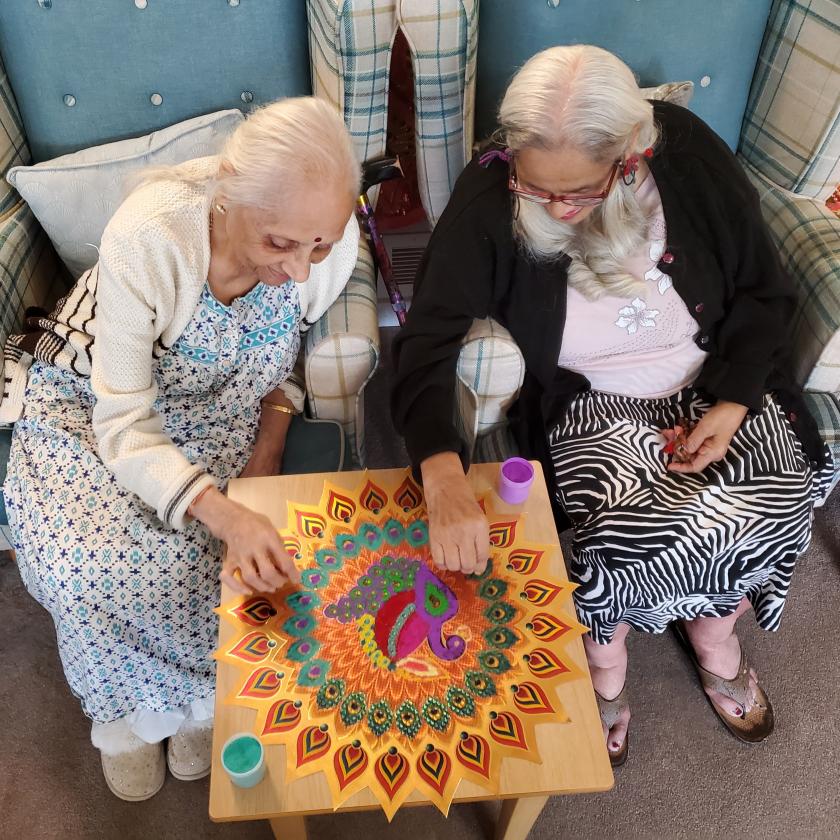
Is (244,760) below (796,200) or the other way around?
below

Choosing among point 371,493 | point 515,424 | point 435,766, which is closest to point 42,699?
point 371,493

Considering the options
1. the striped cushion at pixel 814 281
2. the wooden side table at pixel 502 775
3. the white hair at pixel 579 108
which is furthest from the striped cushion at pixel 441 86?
the wooden side table at pixel 502 775

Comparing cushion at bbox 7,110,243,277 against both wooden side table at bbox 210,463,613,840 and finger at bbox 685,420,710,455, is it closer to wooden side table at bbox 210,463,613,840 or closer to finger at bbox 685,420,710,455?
wooden side table at bbox 210,463,613,840

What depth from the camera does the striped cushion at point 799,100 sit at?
1.65 m

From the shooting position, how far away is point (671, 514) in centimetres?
139

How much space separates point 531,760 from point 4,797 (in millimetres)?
1167

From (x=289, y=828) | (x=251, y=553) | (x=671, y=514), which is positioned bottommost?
(x=289, y=828)

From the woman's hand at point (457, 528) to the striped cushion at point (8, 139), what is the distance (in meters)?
1.23

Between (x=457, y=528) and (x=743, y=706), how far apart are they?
3.07ft

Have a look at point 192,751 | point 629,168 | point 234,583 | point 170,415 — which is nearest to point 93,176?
point 170,415

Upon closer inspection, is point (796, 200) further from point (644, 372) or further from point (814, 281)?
point (644, 372)

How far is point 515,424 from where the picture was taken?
1616 mm

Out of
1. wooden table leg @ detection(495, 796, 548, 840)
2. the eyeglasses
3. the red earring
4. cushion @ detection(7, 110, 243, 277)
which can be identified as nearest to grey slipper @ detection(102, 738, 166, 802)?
wooden table leg @ detection(495, 796, 548, 840)

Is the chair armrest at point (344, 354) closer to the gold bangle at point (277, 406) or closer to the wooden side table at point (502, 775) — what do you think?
the gold bangle at point (277, 406)
